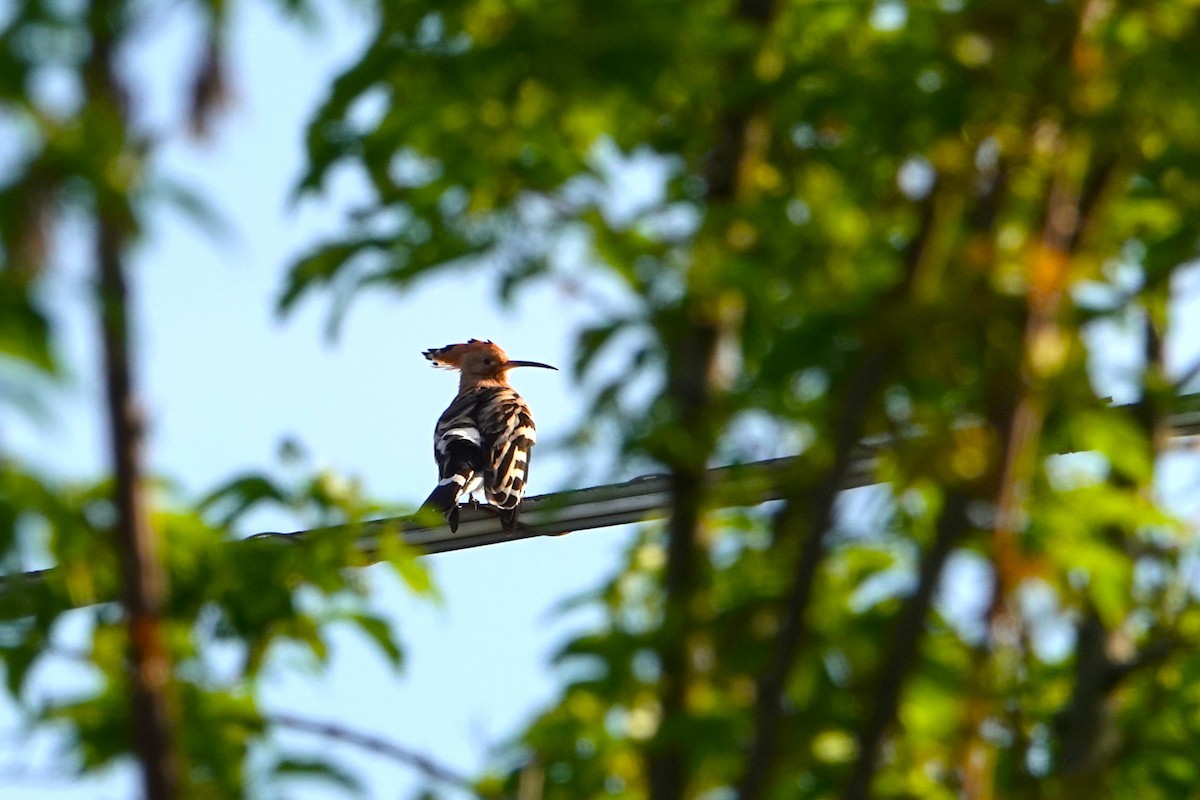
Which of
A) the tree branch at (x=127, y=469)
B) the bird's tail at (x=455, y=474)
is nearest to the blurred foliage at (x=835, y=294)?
the tree branch at (x=127, y=469)

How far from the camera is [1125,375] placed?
3.72 meters

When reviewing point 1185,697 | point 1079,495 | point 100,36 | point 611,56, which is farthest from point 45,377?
point 1185,697

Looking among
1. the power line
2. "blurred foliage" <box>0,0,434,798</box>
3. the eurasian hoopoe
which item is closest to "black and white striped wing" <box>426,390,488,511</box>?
the eurasian hoopoe

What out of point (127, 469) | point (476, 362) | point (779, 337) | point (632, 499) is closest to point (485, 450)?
point (476, 362)

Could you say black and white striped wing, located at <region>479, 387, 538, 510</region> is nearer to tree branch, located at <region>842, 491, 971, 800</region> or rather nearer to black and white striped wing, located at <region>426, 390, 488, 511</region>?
black and white striped wing, located at <region>426, 390, 488, 511</region>

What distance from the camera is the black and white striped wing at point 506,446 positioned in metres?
10.1

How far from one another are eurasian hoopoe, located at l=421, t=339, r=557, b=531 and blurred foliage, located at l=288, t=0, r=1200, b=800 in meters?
4.46

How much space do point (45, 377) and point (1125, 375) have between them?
2.07 meters

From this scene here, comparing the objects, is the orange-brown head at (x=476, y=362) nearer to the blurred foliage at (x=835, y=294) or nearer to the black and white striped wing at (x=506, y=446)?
the black and white striped wing at (x=506, y=446)

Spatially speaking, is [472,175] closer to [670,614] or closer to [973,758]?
[670,614]

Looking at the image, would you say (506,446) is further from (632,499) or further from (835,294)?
(835,294)

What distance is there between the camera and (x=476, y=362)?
47.5ft

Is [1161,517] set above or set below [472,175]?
below

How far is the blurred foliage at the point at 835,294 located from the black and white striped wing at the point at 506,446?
5203 mm
